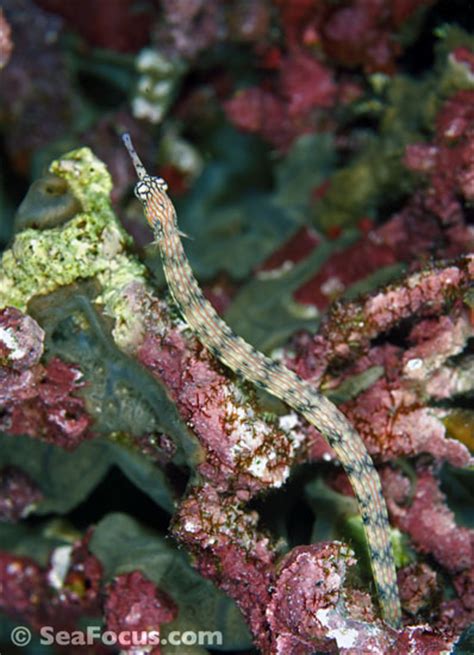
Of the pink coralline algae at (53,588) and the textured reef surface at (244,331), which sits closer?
the textured reef surface at (244,331)

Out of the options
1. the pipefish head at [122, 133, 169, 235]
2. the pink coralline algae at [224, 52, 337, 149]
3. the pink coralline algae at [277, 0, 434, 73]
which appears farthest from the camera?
the pink coralline algae at [224, 52, 337, 149]

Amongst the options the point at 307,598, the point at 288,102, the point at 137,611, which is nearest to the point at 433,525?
the point at 307,598

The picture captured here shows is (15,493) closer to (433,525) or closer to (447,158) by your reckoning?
(433,525)

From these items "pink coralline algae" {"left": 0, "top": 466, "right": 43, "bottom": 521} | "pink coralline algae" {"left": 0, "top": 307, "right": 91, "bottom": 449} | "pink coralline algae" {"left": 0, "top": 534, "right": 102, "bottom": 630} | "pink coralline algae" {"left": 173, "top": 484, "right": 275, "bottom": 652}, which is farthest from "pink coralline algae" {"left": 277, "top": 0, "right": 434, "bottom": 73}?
"pink coralline algae" {"left": 0, "top": 534, "right": 102, "bottom": 630}

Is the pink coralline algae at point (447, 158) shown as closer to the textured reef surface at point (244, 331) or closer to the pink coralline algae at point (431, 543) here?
the textured reef surface at point (244, 331)

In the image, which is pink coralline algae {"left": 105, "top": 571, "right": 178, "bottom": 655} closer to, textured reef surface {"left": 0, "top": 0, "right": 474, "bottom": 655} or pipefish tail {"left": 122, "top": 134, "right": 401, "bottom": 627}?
textured reef surface {"left": 0, "top": 0, "right": 474, "bottom": 655}

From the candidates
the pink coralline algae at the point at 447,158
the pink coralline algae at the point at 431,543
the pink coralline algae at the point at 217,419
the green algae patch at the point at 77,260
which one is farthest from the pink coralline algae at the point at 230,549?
the pink coralline algae at the point at 447,158

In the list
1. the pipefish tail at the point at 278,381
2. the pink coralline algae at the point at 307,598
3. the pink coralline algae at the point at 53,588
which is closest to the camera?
the pink coralline algae at the point at 307,598
